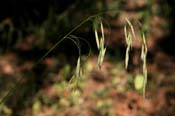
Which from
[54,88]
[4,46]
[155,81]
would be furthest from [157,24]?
[4,46]

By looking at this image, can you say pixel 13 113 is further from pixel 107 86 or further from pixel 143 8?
pixel 143 8

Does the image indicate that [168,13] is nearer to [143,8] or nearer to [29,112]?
[143,8]

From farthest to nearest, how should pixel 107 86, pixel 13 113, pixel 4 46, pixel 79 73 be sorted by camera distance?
pixel 4 46 < pixel 107 86 < pixel 13 113 < pixel 79 73

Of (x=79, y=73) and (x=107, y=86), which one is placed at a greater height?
(x=79, y=73)

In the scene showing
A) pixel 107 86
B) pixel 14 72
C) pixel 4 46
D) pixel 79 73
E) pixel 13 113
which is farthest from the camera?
pixel 4 46

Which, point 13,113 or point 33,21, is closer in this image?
point 13,113

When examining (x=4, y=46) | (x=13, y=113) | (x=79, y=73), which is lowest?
(x=13, y=113)
